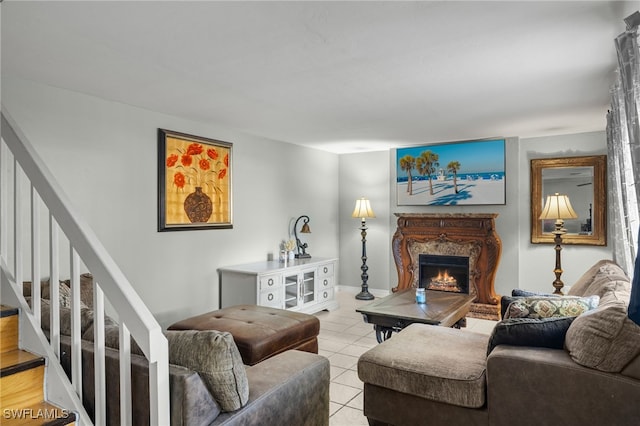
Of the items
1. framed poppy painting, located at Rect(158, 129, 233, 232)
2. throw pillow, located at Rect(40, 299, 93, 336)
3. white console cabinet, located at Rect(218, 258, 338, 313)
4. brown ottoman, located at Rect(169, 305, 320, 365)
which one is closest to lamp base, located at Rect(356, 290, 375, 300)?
white console cabinet, located at Rect(218, 258, 338, 313)

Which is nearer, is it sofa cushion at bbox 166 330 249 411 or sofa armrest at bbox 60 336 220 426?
sofa armrest at bbox 60 336 220 426

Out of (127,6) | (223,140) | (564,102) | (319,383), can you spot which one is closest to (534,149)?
(564,102)

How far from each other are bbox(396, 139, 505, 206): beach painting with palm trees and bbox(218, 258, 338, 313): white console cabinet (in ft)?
5.50

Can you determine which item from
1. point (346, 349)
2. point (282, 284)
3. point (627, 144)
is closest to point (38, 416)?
point (346, 349)

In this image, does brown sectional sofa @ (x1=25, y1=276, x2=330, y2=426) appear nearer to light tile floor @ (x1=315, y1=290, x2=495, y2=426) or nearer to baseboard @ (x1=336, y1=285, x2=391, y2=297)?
light tile floor @ (x1=315, y1=290, x2=495, y2=426)

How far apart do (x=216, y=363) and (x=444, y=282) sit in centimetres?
474

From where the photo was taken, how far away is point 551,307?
2.37 m

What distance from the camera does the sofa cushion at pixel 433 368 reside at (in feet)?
6.94

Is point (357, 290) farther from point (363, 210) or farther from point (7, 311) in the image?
point (7, 311)

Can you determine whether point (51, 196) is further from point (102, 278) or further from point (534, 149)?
point (534, 149)

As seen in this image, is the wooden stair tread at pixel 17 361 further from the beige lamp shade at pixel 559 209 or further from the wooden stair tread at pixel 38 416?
the beige lamp shade at pixel 559 209

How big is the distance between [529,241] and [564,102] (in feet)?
7.33

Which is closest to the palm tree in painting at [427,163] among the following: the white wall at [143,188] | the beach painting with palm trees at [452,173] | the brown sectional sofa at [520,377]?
the beach painting with palm trees at [452,173]

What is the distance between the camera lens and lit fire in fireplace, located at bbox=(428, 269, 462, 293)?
18.8 ft
